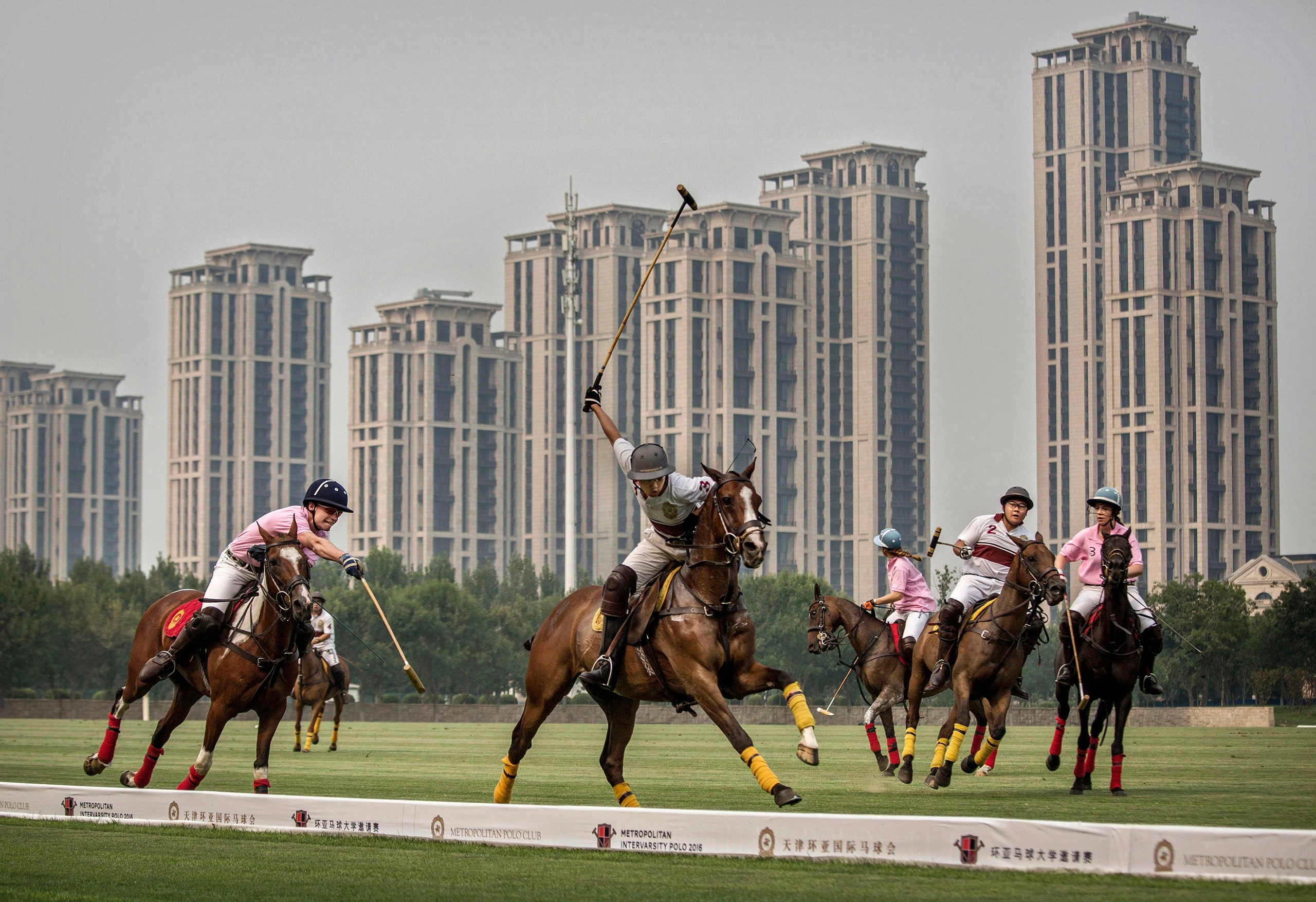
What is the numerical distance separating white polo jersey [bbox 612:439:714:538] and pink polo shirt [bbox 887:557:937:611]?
312 inches

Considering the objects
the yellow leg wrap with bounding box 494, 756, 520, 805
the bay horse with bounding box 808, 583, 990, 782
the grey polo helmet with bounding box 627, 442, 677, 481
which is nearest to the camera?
the grey polo helmet with bounding box 627, 442, 677, 481

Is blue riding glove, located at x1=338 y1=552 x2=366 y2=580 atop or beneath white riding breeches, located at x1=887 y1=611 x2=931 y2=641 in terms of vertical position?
atop

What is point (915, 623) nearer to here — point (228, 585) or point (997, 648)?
point (997, 648)

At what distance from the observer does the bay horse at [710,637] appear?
513 inches

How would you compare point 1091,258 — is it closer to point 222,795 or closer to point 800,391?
point 800,391

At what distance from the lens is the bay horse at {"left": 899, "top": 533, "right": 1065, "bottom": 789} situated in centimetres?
1672

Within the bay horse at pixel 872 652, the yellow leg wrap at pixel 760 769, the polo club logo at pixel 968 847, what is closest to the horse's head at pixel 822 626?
the bay horse at pixel 872 652

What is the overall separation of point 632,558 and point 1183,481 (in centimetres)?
15108

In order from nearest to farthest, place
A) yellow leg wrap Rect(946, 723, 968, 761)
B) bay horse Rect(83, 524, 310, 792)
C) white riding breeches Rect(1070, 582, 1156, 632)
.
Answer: bay horse Rect(83, 524, 310, 792), yellow leg wrap Rect(946, 723, 968, 761), white riding breeches Rect(1070, 582, 1156, 632)

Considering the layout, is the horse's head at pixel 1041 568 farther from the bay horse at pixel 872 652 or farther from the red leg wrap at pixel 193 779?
the red leg wrap at pixel 193 779

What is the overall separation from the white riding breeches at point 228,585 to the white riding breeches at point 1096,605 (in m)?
7.72

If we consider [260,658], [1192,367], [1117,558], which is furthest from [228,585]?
[1192,367]

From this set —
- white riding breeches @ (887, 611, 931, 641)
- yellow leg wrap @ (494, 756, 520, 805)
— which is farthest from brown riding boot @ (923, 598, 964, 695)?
yellow leg wrap @ (494, 756, 520, 805)

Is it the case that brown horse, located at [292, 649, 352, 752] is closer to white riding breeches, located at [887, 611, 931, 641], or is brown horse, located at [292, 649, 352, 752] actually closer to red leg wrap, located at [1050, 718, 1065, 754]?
white riding breeches, located at [887, 611, 931, 641]
